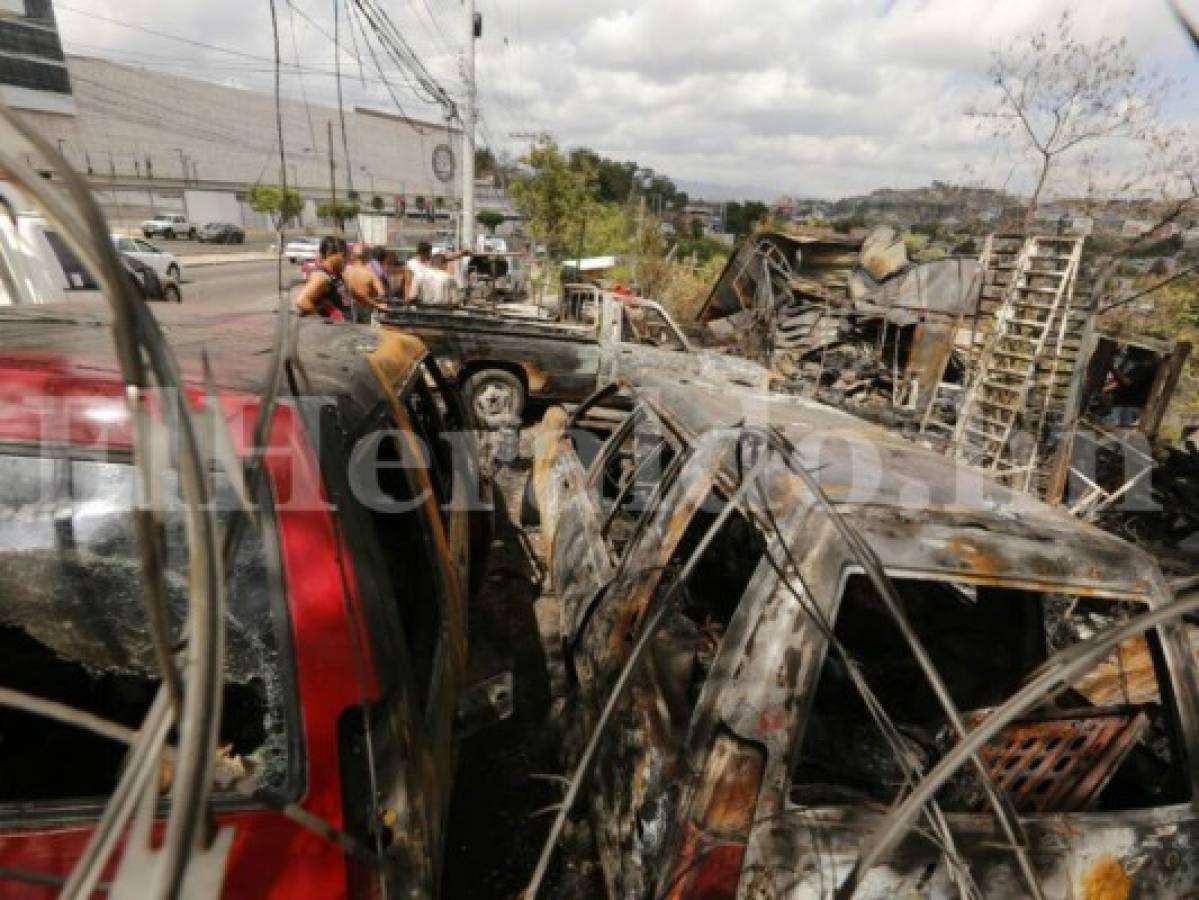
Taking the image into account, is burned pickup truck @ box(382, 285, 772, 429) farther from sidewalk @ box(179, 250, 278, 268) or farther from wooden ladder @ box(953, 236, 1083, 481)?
sidewalk @ box(179, 250, 278, 268)

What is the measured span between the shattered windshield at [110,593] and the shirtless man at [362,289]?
21.6 ft

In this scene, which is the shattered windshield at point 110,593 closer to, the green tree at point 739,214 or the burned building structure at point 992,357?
the burned building structure at point 992,357

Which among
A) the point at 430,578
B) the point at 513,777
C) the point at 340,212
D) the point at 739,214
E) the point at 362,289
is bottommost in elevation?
the point at 513,777

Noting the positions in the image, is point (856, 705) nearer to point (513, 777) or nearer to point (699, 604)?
point (699, 604)

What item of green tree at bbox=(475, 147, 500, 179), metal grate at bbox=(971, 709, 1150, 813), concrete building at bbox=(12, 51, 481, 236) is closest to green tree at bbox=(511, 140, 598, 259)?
green tree at bbox=(475, 147, 500, 179)

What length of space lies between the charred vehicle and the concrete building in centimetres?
3603

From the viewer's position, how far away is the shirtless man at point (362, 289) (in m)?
7.80

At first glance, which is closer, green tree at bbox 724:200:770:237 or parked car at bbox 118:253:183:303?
parked car at bbox 118:253:183:303

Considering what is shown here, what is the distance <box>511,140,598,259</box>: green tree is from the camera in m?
23.2

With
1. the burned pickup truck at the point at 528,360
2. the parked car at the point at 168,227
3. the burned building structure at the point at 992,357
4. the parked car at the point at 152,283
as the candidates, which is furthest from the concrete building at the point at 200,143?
the burned pickup truck at the point at 528,360

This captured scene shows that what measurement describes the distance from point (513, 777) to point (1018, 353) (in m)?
7.63

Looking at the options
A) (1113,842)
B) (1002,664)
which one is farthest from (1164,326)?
(1113,842)

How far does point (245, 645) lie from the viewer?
1.38 metres

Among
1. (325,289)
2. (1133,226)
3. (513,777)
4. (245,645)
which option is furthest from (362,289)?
(1133,226)
